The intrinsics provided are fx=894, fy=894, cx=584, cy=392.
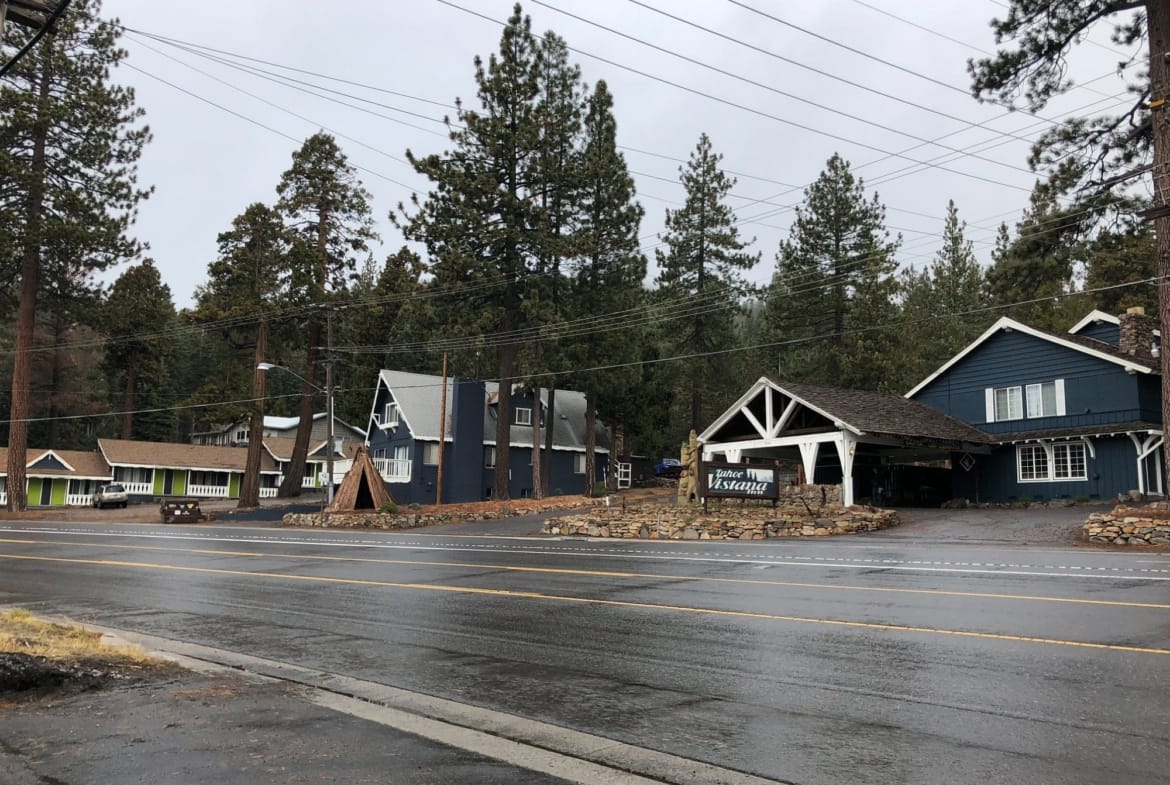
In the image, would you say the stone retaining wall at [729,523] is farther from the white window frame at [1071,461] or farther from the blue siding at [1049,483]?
the white window frame at [1071,461]

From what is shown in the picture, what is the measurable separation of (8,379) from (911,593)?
8600 cm

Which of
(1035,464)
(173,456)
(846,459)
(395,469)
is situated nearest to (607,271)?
(395,469)

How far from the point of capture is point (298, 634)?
411 inches

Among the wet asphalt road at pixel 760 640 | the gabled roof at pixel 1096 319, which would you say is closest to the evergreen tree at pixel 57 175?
the wet asphalt road at pixel 760 640

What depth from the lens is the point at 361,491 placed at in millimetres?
40219

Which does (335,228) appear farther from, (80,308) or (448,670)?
(448,670)

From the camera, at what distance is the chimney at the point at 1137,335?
32625 mm

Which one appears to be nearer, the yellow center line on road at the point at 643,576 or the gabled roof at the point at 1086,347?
the yellow center line on road at the point at 643,576

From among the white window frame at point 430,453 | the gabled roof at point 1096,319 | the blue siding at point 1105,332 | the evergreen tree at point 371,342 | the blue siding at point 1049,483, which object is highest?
the evergreen tree at point 371,342

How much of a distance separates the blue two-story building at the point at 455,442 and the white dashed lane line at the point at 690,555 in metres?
20.7

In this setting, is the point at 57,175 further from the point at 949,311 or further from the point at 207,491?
the point at 949,311

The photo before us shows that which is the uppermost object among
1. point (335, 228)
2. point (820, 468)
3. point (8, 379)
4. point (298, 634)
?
point (335, 228)

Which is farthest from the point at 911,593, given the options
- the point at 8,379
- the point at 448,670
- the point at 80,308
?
the point at 8,379

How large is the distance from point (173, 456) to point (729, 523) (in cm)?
5460
